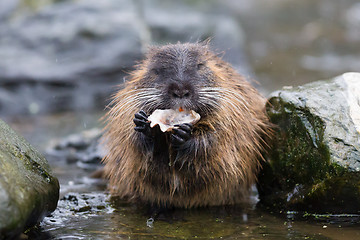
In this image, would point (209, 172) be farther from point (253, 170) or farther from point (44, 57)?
point (44, 57)

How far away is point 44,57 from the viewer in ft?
33.1

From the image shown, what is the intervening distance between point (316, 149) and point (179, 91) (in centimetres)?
124

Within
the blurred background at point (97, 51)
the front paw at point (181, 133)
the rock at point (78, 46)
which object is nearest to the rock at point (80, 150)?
the blurred background at point (97, 51)

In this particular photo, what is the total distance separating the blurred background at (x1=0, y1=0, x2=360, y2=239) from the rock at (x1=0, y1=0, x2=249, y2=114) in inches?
0.8

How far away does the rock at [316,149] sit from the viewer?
11.9 ft

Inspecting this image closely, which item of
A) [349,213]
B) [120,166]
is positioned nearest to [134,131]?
[120,166]

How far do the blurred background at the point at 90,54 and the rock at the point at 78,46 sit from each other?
21mm

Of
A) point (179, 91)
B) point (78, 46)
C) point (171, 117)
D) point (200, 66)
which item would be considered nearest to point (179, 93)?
point (179, 91)

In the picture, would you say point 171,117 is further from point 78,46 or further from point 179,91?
point 78,46

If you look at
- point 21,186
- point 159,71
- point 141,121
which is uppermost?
point 159,71

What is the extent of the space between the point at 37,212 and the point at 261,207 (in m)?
2.09

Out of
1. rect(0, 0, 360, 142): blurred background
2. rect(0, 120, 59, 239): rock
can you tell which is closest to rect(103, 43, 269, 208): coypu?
rect(0, 120, 59, 239): rock

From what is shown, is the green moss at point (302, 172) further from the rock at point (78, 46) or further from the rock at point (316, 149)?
the rock at point (78, 46)

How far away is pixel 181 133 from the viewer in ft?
12.0
